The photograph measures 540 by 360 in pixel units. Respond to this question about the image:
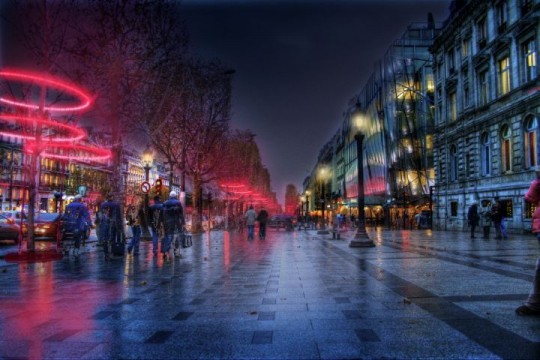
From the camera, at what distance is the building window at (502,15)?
1178 inches

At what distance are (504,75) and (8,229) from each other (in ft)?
95.5

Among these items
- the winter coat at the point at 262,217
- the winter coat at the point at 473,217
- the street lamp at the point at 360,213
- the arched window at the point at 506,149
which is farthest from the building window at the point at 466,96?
the street lamp at the point at 360,213

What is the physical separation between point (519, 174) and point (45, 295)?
1062 inches

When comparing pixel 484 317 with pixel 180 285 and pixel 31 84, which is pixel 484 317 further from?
pixel 31 84

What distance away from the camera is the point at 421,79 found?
165 feet

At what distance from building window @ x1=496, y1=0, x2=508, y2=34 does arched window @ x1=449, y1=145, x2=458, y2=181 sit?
34.0ft

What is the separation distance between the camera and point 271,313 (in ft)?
20.1

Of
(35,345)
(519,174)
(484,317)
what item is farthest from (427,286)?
(519,174)

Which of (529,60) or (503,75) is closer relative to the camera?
(529,60)

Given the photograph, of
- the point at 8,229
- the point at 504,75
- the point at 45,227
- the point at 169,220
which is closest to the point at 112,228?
the point at 169,220

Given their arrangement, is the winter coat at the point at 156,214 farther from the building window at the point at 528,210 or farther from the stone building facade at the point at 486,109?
the building window at the point at 528,210

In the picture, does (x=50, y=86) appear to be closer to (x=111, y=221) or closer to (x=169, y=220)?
(x=111, y=221)

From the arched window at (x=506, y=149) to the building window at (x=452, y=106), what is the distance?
8.75 meters

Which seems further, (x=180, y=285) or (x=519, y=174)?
(x=519, y=174)
